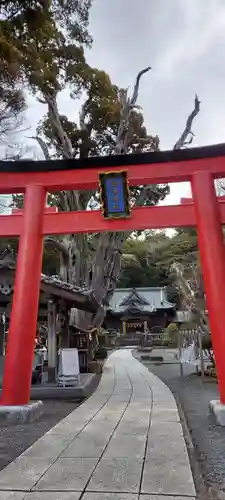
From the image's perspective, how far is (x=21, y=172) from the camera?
25.0 feet

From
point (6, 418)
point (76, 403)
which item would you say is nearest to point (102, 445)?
point (6, 418)

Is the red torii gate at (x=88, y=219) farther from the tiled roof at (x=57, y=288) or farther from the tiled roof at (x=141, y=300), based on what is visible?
the tiled roof at (x=141, y=300)

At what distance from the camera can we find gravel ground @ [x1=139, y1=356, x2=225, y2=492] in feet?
12.9

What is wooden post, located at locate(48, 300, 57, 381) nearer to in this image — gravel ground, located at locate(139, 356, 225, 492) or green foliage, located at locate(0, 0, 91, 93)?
gravel ground, located at locate(139, 356, 225, 492)

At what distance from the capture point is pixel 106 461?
4.11 meters

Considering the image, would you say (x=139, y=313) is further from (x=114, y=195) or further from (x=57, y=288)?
(x=114, y=195)

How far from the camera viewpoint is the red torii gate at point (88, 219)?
6645mm

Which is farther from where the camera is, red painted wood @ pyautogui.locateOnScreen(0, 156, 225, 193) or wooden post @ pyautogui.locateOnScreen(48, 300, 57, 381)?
wooden post @ pyautogui.locateOnScreen(48, 300, 57, 381)

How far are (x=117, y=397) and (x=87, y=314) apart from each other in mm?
6141

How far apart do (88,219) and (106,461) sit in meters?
4.56

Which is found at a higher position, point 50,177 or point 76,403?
point 50,177

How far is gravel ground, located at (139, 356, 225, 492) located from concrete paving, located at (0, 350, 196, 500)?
22 cm

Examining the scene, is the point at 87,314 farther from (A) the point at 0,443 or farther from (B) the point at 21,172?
(A) the point at 0,443

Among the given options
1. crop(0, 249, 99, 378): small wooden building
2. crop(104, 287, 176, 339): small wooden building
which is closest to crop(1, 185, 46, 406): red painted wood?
crop(0, 249, 99, 378): small wooden building
